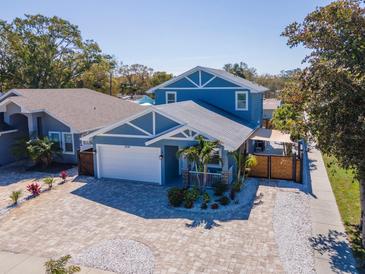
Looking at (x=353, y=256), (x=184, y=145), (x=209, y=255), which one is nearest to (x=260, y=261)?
(x=209, y=255)

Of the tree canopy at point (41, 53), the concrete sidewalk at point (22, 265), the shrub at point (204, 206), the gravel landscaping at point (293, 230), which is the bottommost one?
the concrete sidewalk at point (22, 265)

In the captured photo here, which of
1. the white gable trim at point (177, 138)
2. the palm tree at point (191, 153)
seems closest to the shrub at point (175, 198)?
the palm tree at point (191, 153)

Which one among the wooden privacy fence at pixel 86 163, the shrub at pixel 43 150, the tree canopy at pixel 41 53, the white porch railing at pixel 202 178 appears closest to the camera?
the white porch railing at pixel 202 178

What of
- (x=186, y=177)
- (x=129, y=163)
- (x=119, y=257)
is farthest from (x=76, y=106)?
(x=119, y=257)

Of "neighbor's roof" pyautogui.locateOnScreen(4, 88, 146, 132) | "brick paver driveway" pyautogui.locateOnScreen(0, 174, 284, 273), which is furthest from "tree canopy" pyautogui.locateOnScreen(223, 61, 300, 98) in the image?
"brick paver driveway" pyautogui.locateOnScreen(0, 174, 284, 273)

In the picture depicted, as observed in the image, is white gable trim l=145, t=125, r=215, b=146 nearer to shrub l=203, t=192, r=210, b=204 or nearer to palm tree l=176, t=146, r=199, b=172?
palm tree l=176, t=146, r=199, b=172

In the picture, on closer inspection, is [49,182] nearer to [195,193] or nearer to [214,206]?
[195,193]

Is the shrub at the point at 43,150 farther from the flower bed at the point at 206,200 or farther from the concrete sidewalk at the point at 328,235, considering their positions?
the concrete sidewalk at the point at 328,235
